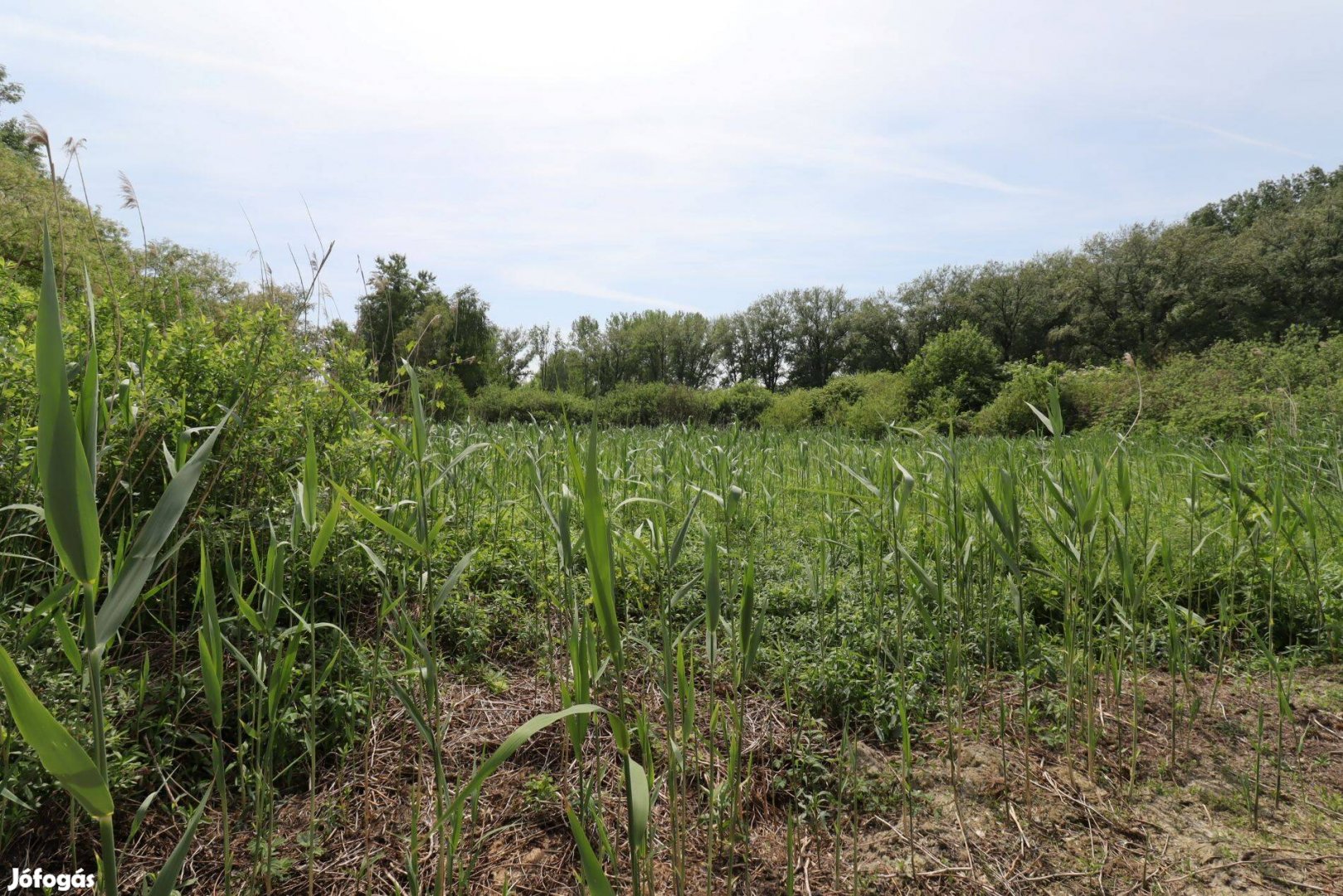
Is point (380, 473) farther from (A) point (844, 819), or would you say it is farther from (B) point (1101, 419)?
(B) point (1101, 419)

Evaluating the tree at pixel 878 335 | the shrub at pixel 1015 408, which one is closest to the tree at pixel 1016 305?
the tree at pixel 878 335

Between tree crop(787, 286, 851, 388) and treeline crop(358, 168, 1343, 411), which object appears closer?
treeline crop(358, 168, 1343, 411)

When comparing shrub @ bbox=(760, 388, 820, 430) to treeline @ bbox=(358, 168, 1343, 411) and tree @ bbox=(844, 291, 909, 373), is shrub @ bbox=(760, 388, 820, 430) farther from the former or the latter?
tree @ bbox=(844, 291, 909, 373)

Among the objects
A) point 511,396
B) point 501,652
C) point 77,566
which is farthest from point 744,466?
point 511,396

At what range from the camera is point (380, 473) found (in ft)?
10.5

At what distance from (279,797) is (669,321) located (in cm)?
5111

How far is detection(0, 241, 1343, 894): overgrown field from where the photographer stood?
1366mm

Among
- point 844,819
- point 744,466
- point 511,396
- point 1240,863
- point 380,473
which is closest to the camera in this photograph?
point 1240,863

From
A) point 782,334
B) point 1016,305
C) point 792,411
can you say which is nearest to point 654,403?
point 792,411

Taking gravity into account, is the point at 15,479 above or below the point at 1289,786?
above

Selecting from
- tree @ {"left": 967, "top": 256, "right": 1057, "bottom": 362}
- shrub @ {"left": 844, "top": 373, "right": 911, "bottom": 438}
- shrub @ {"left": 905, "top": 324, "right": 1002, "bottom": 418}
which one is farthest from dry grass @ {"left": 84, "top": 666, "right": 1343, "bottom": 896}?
tree @ {"left": 967, "top": 256, "right": 1057, "bottom": 362}

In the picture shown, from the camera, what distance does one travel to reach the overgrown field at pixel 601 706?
137 centimetres

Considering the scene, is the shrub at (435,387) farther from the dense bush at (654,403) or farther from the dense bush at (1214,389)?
the dense bush at (654,403)

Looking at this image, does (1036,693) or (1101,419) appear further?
(1101,419)
